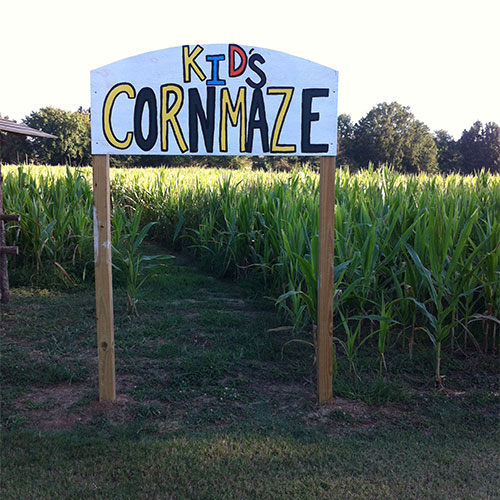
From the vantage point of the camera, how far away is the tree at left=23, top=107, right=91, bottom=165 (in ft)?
115

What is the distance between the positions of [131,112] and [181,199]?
6.46 metres

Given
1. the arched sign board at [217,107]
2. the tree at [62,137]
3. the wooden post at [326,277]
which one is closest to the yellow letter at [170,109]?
the arched sign board at [217,107]

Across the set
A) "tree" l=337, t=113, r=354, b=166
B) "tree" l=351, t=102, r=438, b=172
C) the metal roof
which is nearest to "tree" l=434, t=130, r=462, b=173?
"tree" l=351, t=102, r=438, b=172

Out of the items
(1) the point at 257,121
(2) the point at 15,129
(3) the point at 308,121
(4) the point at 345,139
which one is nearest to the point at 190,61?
(1) the point at 257,121

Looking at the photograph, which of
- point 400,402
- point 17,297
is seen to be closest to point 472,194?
point 400,402

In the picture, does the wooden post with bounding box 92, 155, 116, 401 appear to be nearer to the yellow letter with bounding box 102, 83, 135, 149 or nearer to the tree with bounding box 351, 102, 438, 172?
the yellow letter with bounding box 102, 83, 135, 149

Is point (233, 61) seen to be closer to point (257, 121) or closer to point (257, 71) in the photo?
point (257, 71)

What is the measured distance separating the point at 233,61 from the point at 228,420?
2221 mm

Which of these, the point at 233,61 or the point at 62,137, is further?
the point at 62,137

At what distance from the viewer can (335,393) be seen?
141 inches

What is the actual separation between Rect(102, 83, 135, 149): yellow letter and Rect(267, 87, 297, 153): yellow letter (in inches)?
34.4

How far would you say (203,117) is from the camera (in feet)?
10.5

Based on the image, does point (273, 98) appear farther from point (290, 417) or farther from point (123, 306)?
point (123, 306)

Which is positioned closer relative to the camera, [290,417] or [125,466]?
[125,466]
